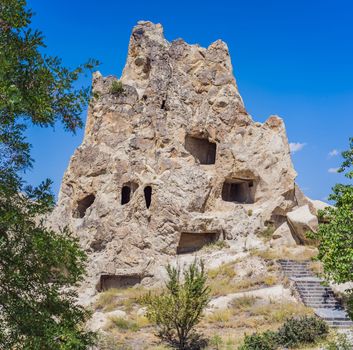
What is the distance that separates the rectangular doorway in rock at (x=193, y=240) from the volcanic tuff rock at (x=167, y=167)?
0.22ft

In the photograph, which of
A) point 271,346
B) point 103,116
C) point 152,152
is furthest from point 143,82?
point 271,346

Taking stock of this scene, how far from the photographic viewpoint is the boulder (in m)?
24.5

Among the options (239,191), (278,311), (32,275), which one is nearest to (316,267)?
(278,311)

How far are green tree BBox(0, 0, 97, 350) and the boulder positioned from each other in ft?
64.8

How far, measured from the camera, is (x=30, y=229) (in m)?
6.34

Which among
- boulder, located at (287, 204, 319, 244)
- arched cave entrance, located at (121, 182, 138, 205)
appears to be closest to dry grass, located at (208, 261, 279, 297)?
boulder, located at (287, 204, 319, 244)

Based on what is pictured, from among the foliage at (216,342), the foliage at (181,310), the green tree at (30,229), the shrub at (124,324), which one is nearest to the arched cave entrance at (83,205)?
the shrub at (124,324)

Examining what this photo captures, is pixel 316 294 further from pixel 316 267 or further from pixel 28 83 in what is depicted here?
pixel 28 83

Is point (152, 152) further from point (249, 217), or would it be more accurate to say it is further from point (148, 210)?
point (249, 217)

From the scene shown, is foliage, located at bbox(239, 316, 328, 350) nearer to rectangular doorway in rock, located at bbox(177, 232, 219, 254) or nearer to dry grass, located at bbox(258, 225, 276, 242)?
dry grass, located at bbox(258, 225, 276, 242)

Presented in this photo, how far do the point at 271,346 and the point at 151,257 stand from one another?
13826mm

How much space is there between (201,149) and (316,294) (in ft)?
52.4

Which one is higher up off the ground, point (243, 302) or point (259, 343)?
point (243, 302)

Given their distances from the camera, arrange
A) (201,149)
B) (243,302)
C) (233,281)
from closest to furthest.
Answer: (243,302)
(233,281)
(201,149)
